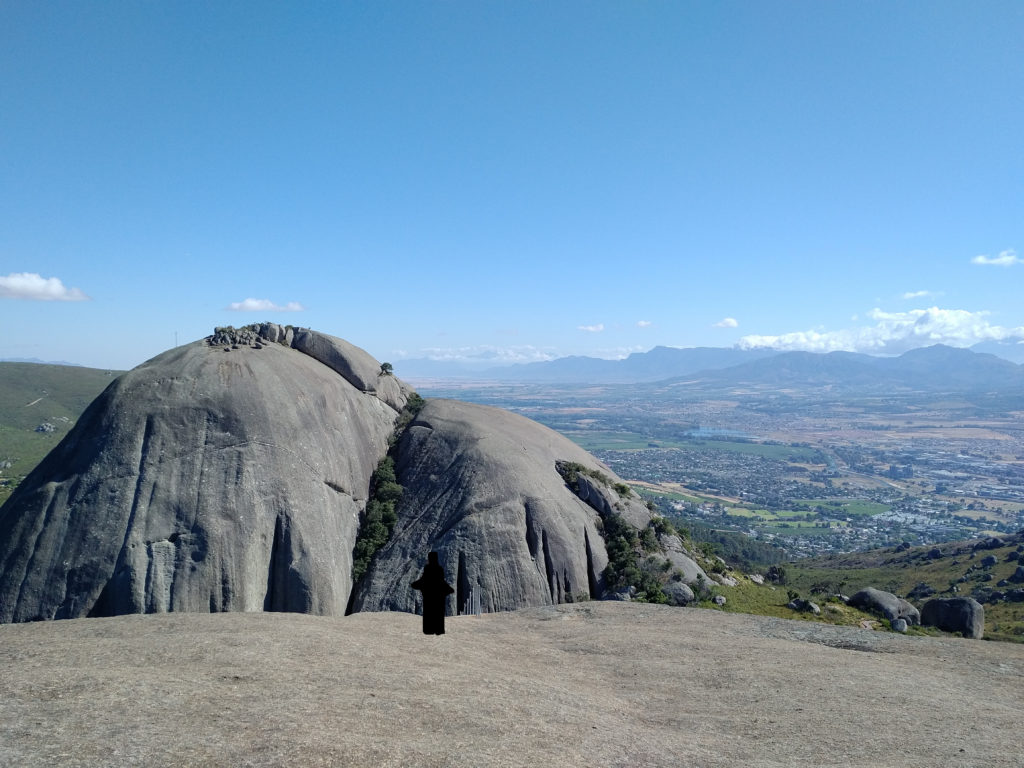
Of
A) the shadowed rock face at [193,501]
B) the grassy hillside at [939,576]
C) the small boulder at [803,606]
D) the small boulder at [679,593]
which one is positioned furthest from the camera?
the grassy hillside at [939,576]

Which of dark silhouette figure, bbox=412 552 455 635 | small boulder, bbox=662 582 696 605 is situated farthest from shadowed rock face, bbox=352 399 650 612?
dark silhouette figure, bbox=412 552 455 635

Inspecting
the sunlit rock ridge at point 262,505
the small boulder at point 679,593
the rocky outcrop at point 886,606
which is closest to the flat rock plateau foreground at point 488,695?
the sunlit rock ridge at point 262,505

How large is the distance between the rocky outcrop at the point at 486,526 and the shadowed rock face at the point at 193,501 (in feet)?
10.4

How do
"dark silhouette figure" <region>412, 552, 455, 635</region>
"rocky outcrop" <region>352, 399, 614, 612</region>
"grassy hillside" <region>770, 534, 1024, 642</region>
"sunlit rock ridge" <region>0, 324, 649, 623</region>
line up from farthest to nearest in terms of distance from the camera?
"grassy hillside" <region>770, 534, 1024, 642</region> → "rocky outcrop" <region>352, 399, 614, 612</region> → "sunlit rock ridge" <region>0, 324, 649, 623</region> → "dark silhouette figure" <region>412, 552, 455, 635</region>

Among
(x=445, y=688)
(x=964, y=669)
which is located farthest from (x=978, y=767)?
(x=445, y=688)

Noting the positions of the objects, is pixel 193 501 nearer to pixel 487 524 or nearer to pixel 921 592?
pixel 487 524

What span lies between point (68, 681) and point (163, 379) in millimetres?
22951

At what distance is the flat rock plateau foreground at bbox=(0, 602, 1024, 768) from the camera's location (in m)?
13.2

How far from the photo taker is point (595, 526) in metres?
39.4

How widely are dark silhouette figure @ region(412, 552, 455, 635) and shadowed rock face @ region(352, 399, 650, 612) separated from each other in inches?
630

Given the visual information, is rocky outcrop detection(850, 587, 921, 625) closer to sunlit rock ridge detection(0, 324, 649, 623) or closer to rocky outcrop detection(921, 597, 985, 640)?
rocky outcrop detection(921, 597, 985, 640)

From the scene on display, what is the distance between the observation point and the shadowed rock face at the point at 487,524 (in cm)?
3300

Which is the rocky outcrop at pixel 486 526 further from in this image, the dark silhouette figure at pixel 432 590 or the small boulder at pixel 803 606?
the dark silhouette figure at pixel 432 590

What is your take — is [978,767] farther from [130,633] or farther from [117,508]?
[117,508]
